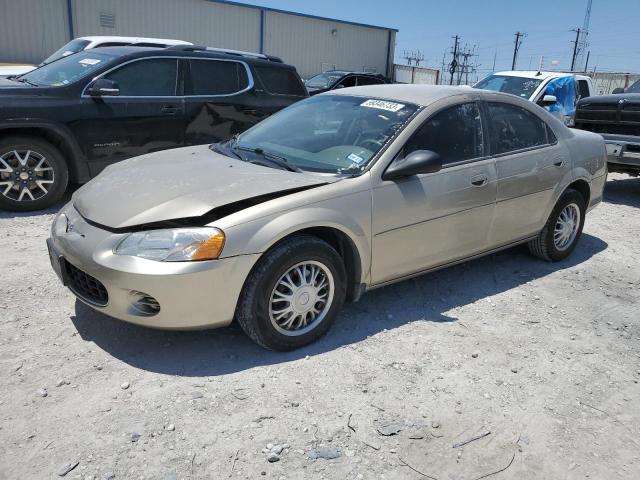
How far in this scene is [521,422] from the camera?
9.67 feet

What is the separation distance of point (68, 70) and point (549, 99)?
317 inches

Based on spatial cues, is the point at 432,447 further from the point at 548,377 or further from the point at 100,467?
the point at 100,467

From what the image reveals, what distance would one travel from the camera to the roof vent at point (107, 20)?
2106 cm

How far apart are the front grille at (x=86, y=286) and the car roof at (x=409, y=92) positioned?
94.9 inches

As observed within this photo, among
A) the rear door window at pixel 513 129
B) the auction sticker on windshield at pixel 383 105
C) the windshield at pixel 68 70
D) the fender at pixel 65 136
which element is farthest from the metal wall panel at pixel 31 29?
the rear door window at pixel 513 129

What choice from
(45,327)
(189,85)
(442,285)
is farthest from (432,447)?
(189,85)

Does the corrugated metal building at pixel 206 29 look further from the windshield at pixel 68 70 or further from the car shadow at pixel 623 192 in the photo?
the car shadow at pixel 623 192

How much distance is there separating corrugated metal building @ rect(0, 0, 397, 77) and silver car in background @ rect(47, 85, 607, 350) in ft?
61.9

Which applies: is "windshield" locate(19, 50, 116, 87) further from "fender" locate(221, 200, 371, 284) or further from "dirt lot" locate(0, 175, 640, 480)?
"fender" locate(221, 200, 371, 284)

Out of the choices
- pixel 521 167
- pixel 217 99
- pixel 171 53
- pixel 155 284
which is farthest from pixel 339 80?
pixel 155 284

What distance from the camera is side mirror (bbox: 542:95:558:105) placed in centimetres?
1022

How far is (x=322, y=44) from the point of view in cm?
2814

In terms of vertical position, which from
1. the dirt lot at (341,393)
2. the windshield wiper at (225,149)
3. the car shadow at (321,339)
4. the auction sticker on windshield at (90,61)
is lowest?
the dirt lot at (341,393)

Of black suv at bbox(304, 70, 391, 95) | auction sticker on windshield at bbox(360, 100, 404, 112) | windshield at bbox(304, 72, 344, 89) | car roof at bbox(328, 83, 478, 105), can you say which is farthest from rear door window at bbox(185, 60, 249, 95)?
windshield at bbox(304, 72, 344, 89)
